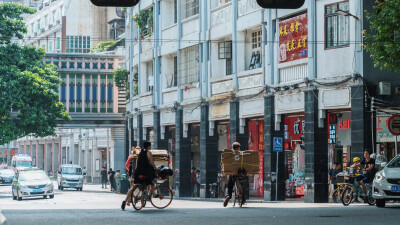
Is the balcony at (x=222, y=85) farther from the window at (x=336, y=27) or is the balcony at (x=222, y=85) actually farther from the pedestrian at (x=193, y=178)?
the window at (x=336, y=27)

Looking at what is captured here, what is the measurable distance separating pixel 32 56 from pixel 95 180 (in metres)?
27.5

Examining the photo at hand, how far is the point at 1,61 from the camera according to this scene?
5419 centimetres

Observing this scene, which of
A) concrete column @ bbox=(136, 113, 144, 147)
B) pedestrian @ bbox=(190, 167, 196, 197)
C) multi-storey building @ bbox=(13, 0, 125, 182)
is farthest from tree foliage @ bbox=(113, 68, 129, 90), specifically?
pedestrian @ bbox=(190, 167, 196, 197)

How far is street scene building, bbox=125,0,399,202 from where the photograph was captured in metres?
30.5

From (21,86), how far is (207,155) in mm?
16580

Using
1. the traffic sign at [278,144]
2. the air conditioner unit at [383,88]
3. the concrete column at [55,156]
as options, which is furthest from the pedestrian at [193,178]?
the concrete column at [55,156]

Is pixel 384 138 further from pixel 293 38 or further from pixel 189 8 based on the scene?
pixel 189 8

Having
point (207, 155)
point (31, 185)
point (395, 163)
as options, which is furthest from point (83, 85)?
point (395, 163)

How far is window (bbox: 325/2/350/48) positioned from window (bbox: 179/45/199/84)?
12.7 metres

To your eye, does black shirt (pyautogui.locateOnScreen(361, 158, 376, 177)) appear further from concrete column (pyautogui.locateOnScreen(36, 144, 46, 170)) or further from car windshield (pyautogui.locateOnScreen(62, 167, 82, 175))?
concrete column (pyautogui.locateOnScreen(36, 144, 46, 170))

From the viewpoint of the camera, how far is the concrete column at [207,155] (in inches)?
1663

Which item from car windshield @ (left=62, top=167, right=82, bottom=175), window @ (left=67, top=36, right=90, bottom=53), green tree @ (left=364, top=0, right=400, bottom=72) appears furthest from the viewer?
window @ (left=67, top=36, right=90, bottom=53)

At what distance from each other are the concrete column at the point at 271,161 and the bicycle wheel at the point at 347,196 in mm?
9179

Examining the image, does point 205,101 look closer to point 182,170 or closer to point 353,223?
point 182,170
